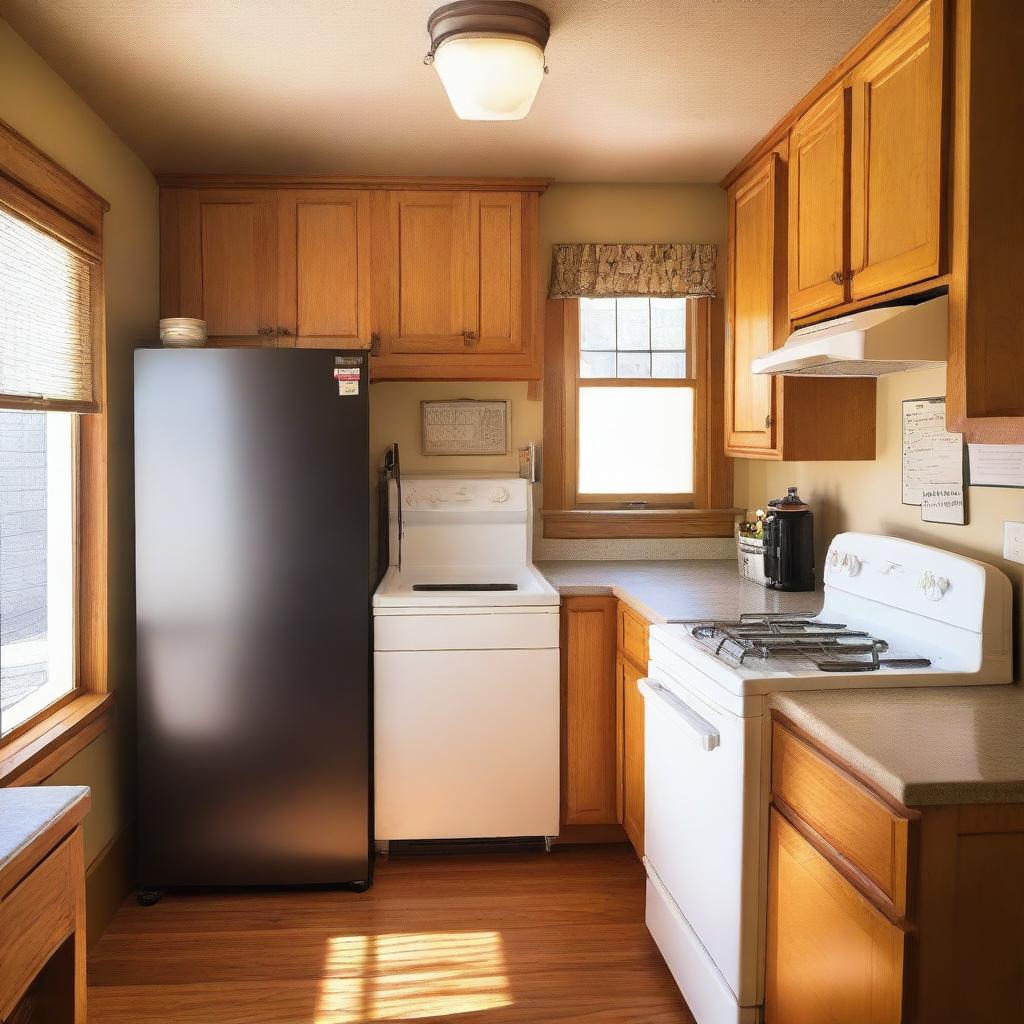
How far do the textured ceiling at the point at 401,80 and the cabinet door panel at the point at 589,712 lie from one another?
5.06ft

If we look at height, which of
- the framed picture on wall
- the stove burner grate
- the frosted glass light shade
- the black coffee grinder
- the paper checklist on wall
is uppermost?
the frosted glass light shade

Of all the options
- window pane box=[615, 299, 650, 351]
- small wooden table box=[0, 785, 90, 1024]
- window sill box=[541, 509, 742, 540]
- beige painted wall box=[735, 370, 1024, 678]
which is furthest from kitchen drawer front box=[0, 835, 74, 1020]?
window pane box=[615, 299, 650, 351]

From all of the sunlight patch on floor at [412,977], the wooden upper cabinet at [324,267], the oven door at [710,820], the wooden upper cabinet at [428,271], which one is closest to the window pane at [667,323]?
the wooden upper cabinet at [428,271]

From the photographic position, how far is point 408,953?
2508mm

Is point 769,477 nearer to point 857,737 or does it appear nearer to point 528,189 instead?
point 528,189

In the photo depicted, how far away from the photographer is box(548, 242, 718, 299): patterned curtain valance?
354 cm

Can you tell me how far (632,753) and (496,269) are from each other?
1.75 m

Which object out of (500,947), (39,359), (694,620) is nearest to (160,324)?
(39,359)

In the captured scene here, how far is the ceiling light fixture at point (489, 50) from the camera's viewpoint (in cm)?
204

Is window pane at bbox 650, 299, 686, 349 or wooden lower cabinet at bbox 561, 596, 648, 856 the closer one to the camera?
wooden lower cabinet at bbox 561, 596, 648, 856

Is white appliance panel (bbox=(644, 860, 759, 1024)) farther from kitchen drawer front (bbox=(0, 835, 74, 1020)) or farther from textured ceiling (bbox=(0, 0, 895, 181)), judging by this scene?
textured ceiling (bbox=(0, 0, 895, 181))

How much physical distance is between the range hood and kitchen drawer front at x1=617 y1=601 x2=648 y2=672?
942 mm

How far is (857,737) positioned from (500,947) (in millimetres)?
1440

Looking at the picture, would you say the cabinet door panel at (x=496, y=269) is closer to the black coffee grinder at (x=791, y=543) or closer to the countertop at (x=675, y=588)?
the countertop at (x=675, y=588)
